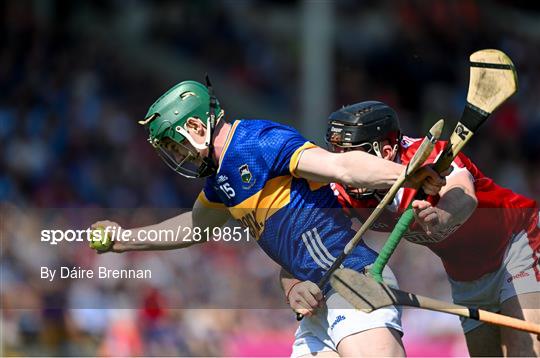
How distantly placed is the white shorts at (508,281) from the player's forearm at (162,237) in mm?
1328

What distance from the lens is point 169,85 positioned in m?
13.5

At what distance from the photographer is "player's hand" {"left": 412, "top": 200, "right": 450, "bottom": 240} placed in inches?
183

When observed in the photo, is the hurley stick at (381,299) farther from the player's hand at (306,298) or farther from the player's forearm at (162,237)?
the player's forearm at (162,237)

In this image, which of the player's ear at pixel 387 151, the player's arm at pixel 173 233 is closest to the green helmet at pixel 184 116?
→ the player's arm at pixel 173 233

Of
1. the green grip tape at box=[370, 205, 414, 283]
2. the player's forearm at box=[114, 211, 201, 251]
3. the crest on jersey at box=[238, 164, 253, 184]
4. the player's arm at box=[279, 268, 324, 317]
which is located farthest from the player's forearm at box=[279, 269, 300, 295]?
the player's forearm at box=[114, 211, 201, 251]

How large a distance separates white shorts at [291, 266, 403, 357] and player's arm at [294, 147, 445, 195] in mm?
558

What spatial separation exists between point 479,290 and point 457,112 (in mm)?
6958

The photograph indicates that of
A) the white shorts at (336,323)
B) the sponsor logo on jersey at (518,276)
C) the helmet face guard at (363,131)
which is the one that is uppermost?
the helmet face guard at (363,131)

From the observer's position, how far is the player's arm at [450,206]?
4652 millimetres

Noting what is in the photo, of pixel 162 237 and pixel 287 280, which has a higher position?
pixel 162 237

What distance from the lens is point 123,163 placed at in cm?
1159

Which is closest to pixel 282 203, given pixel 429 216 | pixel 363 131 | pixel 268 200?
pixel 268 200

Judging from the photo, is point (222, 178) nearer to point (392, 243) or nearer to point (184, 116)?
point (184, 116)

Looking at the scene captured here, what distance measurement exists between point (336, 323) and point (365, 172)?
0.71 metres
